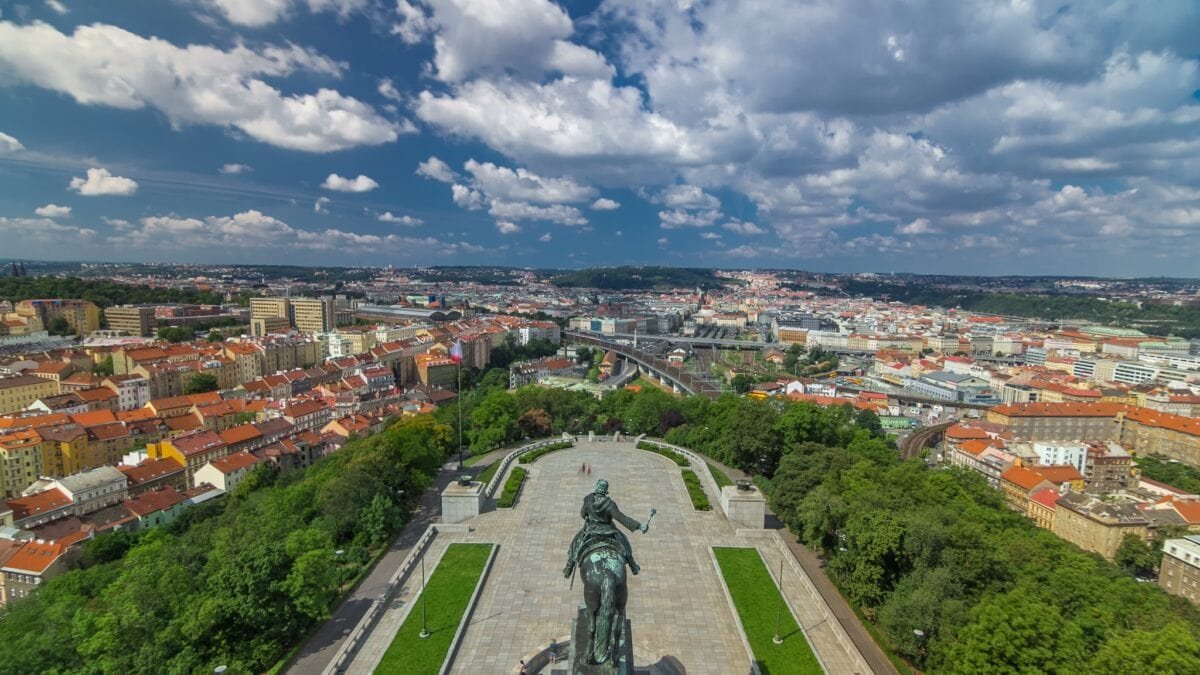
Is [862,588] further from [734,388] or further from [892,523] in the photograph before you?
[734,388]

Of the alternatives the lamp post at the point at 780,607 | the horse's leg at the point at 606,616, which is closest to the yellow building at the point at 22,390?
the lamp post at the point at 780,607

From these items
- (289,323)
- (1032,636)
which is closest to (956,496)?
(1032,636)

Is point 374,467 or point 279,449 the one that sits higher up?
point 374,467

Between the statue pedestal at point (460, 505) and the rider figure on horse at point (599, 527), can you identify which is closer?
the rider figure on horse at point (599, 527)

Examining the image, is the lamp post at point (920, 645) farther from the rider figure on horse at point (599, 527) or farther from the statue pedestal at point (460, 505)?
the statue pedestal at point (460, 505)

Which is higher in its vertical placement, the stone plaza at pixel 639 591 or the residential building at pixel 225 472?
the stone plaza at pixel 639 591

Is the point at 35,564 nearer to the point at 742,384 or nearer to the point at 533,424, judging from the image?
the point at 533,424
